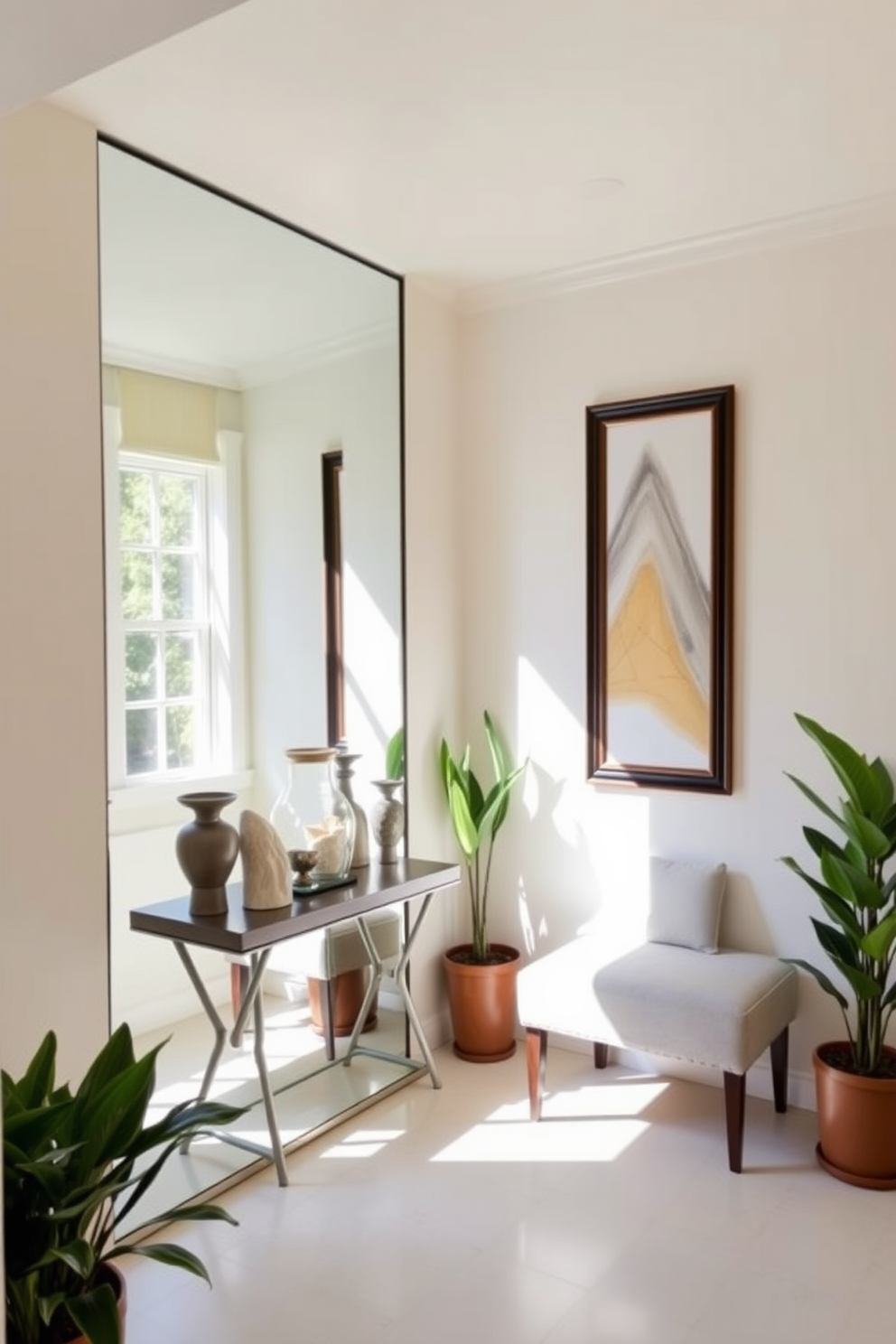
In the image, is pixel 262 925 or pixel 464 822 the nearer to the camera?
pixel 262 925

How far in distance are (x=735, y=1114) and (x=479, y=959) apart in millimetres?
1104

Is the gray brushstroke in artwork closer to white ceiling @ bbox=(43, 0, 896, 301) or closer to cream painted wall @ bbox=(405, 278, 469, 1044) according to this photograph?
cream painted wall @ bbox=(405, 278, 469, 1044)

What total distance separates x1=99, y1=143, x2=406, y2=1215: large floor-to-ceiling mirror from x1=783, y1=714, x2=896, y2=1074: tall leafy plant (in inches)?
56.3

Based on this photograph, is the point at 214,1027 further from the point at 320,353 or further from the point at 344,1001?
the point at 320,353

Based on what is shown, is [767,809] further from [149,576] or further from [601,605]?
[149,576]

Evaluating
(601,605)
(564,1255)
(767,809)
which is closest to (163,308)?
(601,605)

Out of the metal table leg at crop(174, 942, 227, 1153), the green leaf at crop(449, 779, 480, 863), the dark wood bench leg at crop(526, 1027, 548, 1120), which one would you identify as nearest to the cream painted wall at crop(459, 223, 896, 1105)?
the green leaf at crop(449, 779, 480, 863)

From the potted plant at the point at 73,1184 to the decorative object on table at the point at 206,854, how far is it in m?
0.83

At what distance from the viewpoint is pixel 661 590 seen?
10.7ft

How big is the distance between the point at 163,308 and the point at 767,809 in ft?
7.53

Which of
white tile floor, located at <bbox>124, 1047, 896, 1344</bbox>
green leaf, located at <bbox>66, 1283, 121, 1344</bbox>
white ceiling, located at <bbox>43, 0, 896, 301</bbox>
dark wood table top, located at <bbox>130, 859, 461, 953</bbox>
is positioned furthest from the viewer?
dark wood table top, located at <bbox>130, 859, 461, 953</bbox>

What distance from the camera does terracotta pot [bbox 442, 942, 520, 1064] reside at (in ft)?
11.3

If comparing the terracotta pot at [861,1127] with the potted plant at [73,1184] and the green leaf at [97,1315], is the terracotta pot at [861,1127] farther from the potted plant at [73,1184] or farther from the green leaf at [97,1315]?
the green leaf at [97,1315]

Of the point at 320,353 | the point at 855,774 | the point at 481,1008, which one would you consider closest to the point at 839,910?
the point at 855,774
